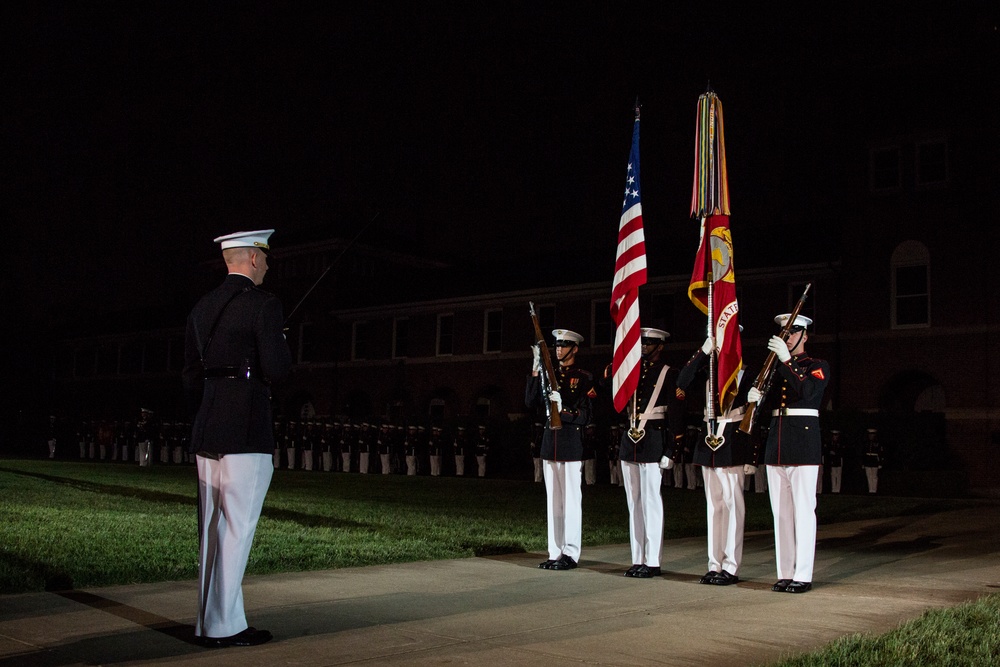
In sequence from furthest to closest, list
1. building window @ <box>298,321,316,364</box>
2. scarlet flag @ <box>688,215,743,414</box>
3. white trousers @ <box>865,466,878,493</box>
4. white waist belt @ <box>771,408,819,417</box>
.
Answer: building window @ <box>298,321,316,364</box>
white trousers @ <box>865,466,878,493</box>
scarlet flag @ <box>688,215,743,414</box>
white waist belt @ <box>771,408,819,417</box>

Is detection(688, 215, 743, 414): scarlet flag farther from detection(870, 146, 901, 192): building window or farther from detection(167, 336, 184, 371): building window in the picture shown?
detection(167, 336, 184, 371): building window

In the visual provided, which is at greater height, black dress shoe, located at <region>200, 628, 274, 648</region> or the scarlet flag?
the scarlet flag

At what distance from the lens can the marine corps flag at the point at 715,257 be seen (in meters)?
9.36

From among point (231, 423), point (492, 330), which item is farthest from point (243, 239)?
point (492, 330)

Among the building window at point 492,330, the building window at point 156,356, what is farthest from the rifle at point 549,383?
the building window at point 156,356

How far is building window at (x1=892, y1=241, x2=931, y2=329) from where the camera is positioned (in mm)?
30875

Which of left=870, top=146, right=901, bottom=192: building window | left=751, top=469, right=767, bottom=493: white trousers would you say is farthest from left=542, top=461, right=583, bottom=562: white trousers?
left=870, top=146, right=901, bottom=192: building window

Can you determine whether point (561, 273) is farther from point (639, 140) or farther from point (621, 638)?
point (621, 638)

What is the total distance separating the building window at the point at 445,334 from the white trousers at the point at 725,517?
125 ft

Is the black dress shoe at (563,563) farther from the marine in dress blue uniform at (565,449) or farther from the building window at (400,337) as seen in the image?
the building window at (400,337)

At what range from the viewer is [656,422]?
9430mm

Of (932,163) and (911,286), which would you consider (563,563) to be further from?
(932,163)

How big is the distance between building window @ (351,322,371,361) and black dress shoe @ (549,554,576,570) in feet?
137

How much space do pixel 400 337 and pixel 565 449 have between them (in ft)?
131
